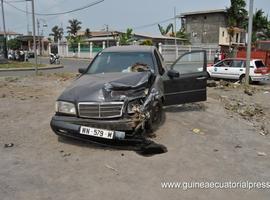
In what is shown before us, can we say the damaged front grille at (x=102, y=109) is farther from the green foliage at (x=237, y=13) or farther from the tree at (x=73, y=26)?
the tree at (x=73, y=26)

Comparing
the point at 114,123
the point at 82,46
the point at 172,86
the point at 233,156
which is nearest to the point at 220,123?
the point at 172,86

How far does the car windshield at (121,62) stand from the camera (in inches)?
269

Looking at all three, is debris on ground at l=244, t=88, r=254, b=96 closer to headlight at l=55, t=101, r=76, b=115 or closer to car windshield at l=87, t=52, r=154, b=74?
car windshield at l=87, t=52, r=154, b=74

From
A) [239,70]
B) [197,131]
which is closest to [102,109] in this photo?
[197,131]

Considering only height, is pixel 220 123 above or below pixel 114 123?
below

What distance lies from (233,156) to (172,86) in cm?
287

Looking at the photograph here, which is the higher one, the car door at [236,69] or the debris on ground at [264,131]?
the car door at [236,69]

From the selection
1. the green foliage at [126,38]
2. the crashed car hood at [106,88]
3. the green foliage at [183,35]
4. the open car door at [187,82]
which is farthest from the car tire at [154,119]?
the green foliage at [183,35]

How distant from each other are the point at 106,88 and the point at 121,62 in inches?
65.8

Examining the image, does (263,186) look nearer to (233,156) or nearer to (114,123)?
(233,156)

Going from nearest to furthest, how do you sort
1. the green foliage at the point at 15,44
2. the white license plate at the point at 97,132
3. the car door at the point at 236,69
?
the white license plate at the point at 97,132
the car door at the point at 236,69
the green foliage at the point at 15,44

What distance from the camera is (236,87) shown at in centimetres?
1573

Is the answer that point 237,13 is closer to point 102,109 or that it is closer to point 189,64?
point 189,64

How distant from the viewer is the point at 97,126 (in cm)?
534
